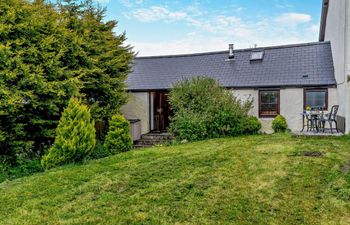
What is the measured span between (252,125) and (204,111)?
270 cm

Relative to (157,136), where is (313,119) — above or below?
above

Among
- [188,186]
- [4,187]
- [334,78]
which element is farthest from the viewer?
[334,78]

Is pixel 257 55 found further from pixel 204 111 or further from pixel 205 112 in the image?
pixel 205 112

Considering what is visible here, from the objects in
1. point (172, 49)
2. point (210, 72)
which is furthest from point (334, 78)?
point (172, 49)

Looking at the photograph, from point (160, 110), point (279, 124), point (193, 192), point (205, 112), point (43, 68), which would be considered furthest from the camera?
point (160, 110)

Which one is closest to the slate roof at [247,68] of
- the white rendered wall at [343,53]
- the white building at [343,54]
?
the white building at [343,54]

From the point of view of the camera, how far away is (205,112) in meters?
13.8

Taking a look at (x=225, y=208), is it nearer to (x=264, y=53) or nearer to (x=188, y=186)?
(x=188, y=186)

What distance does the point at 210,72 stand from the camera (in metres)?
17.9

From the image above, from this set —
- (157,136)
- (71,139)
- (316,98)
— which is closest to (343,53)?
(316,98)

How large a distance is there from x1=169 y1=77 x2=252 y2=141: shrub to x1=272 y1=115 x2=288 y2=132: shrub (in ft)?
4.99

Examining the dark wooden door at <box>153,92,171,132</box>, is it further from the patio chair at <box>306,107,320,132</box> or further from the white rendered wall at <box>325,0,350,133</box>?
the white rendered wall at <box>325,0,350,133</box>

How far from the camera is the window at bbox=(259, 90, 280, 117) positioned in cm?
1530

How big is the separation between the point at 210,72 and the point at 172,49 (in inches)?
623
